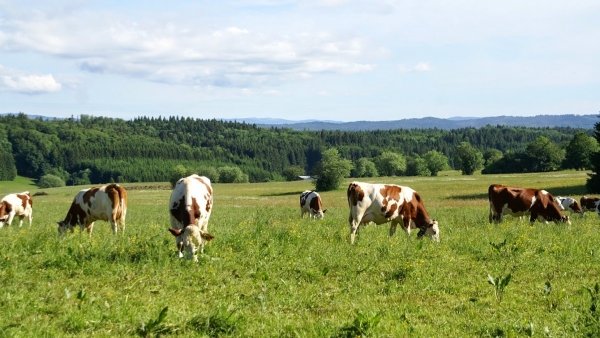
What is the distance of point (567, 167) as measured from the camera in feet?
361

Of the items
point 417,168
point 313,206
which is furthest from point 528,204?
point 417,168

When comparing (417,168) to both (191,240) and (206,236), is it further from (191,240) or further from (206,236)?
(191,240)

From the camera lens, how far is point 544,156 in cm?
11362

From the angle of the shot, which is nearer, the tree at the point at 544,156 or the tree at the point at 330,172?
the tree at the point at 330,172

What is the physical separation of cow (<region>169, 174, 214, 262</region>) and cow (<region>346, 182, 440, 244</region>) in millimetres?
4640

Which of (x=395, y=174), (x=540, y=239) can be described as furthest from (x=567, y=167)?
(x=540, y=239)

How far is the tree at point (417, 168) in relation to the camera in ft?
452

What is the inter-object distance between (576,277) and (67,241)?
11654 millimetres

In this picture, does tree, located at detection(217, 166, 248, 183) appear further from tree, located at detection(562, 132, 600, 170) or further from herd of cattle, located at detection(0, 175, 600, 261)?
herd of cattle, located at detection(0, 175, 600, 261)

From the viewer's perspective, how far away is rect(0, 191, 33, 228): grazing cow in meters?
26.7

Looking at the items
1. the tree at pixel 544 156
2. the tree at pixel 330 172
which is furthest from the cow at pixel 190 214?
the tree at pixel 544 156

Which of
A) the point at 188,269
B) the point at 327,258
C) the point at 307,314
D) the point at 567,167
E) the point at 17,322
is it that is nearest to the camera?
the point at 17,322

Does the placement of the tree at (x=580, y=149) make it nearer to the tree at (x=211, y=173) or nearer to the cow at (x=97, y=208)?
the tree at (x=211, y=173)

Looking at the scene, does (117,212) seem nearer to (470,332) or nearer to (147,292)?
(147,292)
